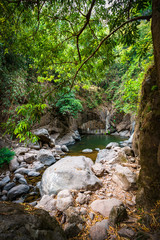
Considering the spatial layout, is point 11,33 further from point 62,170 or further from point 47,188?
point 47,188

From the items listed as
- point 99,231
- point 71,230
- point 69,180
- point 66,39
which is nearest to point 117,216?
point 99,231

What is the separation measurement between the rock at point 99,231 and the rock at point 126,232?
22 cm

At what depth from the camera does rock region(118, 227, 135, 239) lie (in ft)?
4.09

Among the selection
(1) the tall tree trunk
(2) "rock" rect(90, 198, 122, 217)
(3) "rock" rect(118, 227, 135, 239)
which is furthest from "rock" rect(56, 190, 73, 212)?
(1) the tall tree trunk

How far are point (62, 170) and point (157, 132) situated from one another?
2.56 meters

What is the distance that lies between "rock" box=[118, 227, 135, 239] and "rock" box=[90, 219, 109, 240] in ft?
0.72

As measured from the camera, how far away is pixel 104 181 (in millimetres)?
2984

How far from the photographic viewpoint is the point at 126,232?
→ 4.29ft

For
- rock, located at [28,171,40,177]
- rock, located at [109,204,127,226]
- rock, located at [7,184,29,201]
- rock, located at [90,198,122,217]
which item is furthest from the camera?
rock, located at [28,171,40,177]

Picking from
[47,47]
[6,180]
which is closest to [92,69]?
[47,47]

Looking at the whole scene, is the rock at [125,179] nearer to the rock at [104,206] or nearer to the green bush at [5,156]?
the rock at [104,206]

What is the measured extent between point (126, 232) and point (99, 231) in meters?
0.39

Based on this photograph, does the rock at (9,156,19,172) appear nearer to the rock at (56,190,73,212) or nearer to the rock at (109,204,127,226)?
the rock at (56,190,73,212)

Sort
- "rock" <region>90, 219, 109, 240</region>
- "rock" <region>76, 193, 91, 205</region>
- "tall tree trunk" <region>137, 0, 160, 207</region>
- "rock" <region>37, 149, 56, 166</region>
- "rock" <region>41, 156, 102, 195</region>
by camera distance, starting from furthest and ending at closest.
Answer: "rock" <region>37, 149, 56, 166</region> → "rock" <region>41, 156, 102, 195</region> → "rock" <region>76, 193, 91, 205</region> → "tall tree trunk" <region>137, 0, 160, 207</region> → "rock" <region>90, 219, 109, 240</region>
